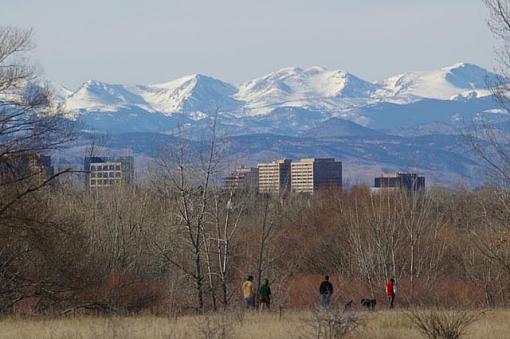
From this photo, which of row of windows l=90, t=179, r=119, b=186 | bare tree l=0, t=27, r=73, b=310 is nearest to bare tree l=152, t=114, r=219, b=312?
bare tree l=0, t=27, r=73, b=310

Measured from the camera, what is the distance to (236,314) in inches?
997

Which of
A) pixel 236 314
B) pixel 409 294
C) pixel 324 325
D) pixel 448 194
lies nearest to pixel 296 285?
pixel 409 294

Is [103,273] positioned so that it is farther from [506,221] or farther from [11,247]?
[506,221]

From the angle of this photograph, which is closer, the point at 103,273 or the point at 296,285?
the point at 103,273

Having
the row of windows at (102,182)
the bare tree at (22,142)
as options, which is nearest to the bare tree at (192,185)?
the bare tree at (22,142)

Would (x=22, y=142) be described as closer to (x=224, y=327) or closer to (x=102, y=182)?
(x=224, y=327)

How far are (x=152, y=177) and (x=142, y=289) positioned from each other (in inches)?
646

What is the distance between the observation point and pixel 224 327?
19.9 meters

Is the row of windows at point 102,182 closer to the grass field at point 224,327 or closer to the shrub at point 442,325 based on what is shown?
the grass field at point 224,327

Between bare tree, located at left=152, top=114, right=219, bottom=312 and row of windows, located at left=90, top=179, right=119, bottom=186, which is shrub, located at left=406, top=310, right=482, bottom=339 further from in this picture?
row of windows, located at left=90, top=179, right=119, bottom=186

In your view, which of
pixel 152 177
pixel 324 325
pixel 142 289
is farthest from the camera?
pixel 152 177

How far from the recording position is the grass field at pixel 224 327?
20.8 meters

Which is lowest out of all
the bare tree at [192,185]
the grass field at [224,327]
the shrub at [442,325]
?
the grass field at [224,327]

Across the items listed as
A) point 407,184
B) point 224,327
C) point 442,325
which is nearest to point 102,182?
point 407,184
